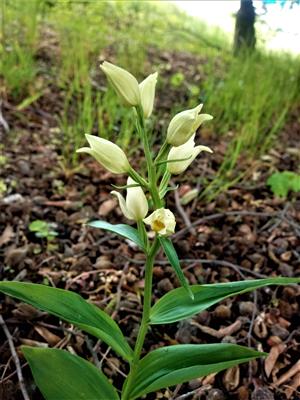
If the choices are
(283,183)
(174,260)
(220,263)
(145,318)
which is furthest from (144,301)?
(283,183)

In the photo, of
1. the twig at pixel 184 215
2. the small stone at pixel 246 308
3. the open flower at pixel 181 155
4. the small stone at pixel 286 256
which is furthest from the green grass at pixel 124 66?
the open flower at pixel 181 155

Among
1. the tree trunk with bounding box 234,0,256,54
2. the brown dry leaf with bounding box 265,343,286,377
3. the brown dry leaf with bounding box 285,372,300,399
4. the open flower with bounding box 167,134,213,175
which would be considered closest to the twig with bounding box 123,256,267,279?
the brown dry leaf with bounding box 265,343,286,377

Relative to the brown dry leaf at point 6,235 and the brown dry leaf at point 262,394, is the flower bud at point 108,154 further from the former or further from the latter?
the brown dry leaf at point 6,235

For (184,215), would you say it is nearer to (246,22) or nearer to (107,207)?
(107,207)

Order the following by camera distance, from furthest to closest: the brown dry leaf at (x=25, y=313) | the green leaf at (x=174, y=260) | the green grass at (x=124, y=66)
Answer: the green grass at (x=124, y=66) < the brown dry leaf at (x=25, y=313) < the green leaf at (x=174, y=260)

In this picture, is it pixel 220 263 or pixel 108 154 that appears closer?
pixel 108 154
